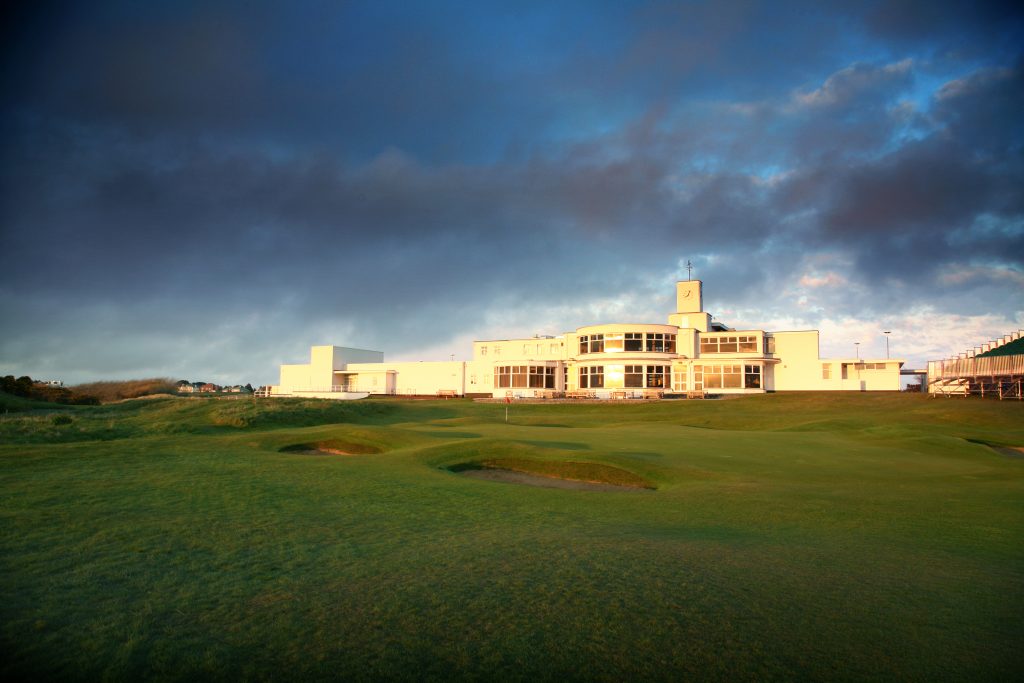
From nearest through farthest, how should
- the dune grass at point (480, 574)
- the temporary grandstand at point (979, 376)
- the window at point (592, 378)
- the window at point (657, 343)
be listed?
the dune grass at point (480, 574) < the temporary grandstand at point (979, 376) < the window at point (657, 343) < the window at point (592, 378)

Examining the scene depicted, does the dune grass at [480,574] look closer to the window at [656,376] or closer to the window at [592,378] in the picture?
the window at [656,376]

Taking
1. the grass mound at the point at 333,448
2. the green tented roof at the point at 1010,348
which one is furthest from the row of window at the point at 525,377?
the green tented roof at the point at 1010,348

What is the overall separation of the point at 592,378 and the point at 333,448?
43569mm

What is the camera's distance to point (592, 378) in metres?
62.3

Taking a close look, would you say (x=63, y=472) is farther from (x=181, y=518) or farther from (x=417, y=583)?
(x=417, y=583)

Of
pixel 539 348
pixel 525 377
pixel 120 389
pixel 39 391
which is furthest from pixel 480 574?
pixel 120 389

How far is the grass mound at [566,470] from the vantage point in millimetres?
16094

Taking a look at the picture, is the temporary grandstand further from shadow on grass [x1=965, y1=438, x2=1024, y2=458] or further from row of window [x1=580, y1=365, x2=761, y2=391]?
shadow on grass [x1=965, y1=438, x2=1024, y2=458]

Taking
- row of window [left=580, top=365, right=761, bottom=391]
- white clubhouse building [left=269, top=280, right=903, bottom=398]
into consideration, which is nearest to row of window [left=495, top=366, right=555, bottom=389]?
white clubhouse building [left=269, top=280, right=903, bottom=398]

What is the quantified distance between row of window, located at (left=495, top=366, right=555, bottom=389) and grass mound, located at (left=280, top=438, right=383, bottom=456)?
4306cm

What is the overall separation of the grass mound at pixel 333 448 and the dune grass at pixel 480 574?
4836 millimetres

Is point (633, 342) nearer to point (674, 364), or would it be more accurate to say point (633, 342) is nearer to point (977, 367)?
point (674, 364)

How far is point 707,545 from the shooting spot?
332 inches

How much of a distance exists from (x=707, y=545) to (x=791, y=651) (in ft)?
11.4
